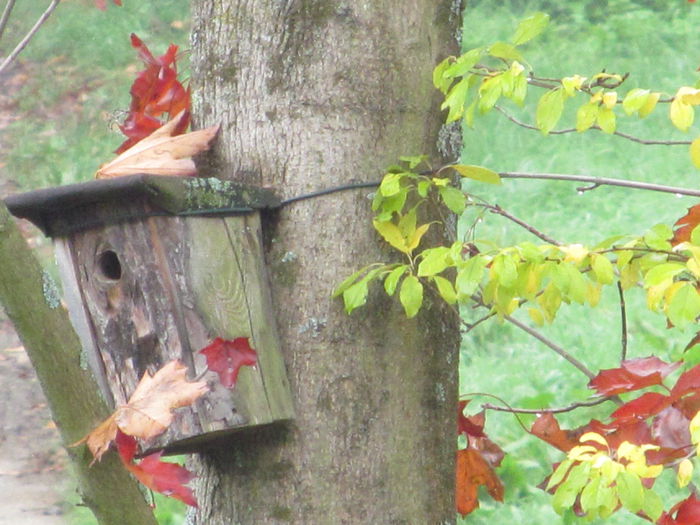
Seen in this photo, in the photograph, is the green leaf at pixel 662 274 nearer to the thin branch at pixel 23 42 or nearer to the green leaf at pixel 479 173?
the green leaf at pixel 479 173

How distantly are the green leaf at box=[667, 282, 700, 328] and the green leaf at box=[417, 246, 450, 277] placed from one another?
372 mm

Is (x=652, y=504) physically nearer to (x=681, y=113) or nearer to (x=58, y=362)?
(x=681, y=113)

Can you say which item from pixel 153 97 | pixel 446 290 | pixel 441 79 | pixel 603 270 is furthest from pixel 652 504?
pixel 153 97

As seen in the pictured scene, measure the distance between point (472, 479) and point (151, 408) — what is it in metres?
0.95

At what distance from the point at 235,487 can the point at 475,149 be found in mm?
4612

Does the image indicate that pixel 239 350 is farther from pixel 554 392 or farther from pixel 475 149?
pixel 475 149

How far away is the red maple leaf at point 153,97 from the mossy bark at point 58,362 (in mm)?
609

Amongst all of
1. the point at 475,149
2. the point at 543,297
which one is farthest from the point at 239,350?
the point at 475,149

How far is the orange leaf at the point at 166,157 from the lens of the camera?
1.88 metres

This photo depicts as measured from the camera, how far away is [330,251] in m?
1.87

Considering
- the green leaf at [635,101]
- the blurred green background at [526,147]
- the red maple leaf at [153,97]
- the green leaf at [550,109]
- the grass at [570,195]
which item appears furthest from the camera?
the blurred green background at [526,147]

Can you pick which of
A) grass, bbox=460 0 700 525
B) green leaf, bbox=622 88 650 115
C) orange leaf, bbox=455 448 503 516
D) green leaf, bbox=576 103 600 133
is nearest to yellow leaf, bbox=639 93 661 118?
green leaf, bbox=622 88 650 115

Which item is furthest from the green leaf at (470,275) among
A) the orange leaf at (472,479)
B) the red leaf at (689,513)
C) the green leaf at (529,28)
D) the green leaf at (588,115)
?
the orange leaf at (472,479)

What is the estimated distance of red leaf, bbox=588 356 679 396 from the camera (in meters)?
1.72
